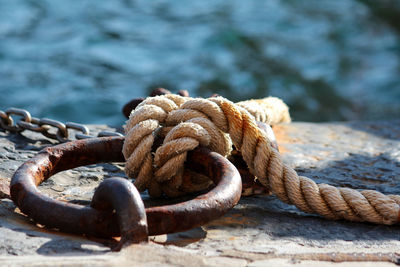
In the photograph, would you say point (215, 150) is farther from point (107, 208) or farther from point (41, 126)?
point (41, 126)

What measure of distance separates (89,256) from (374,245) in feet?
2.64

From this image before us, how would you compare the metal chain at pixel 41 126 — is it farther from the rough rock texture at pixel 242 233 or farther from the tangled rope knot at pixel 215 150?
the tangled rope knot at pixel 215 150

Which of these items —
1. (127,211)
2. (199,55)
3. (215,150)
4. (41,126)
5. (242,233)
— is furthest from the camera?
(199,55)

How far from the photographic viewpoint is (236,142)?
73.2 inches

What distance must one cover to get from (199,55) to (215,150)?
4.89 metres

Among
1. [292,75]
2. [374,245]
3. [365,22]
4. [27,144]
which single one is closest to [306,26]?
[365,22]

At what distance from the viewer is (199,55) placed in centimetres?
663

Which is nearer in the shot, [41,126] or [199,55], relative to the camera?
[41,126]

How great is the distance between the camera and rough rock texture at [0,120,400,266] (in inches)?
52.9

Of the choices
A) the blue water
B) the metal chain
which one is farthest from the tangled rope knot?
the blue water

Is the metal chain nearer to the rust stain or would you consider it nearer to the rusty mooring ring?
the rust stain

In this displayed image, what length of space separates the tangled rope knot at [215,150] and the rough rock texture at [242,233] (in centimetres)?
6

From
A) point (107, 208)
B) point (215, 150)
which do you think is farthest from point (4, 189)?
point (215, 150)

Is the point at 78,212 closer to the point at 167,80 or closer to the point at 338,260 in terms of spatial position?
the point at 338,260
